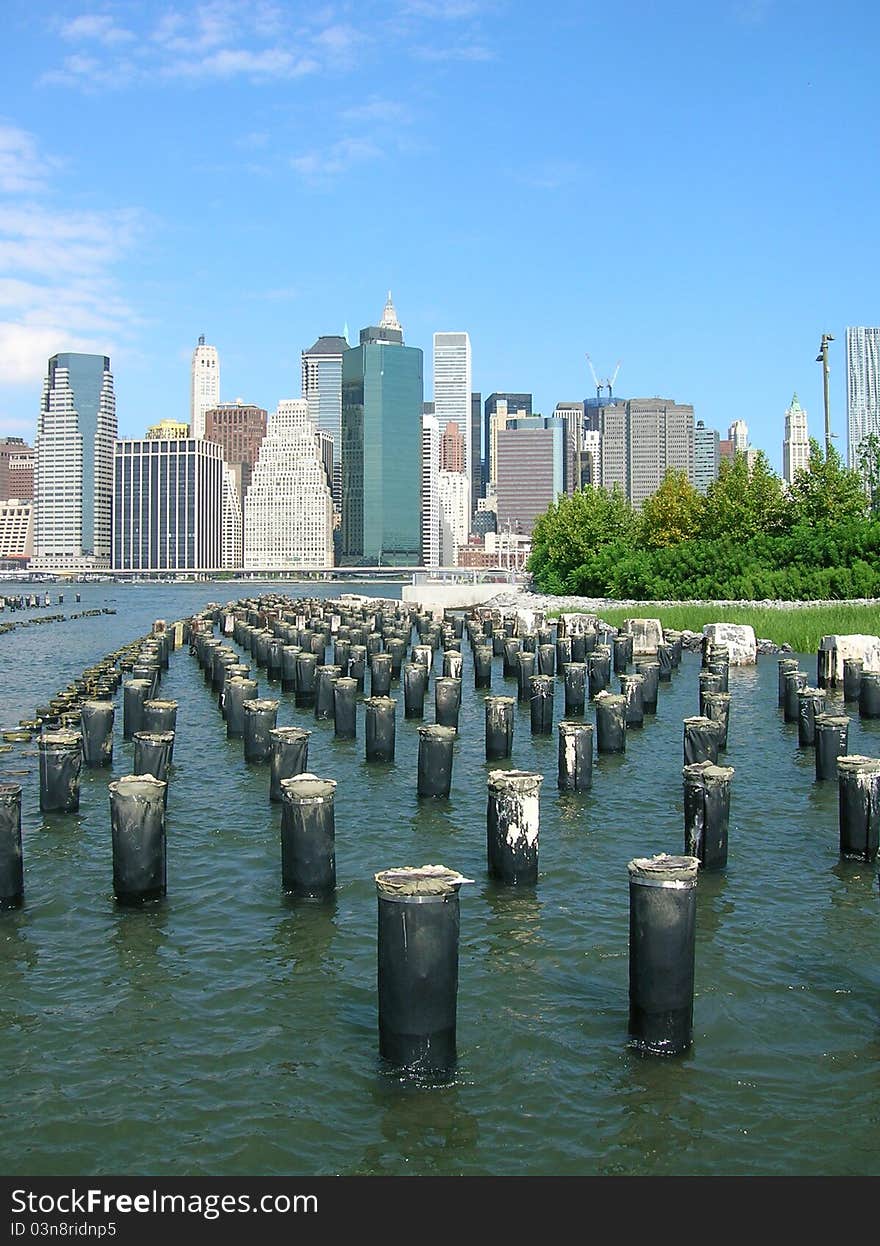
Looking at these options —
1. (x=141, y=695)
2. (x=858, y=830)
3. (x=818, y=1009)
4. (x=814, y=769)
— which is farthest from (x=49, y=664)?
(x=818, y=1009)

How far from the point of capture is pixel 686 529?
79.9 metres

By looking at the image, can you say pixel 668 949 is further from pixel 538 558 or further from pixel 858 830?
pixel 538 558

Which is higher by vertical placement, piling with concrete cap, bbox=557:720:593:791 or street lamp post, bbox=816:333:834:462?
street lamp post, bbox=816:333:834:462

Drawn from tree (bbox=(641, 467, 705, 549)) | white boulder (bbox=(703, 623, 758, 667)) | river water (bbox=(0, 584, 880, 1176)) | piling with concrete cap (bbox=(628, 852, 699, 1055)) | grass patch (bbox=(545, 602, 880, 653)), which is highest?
tree (bbox=(641, 467, 705, 549))

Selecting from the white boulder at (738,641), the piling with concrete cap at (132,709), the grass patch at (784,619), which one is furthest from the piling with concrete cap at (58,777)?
the grass patch at (784,619)

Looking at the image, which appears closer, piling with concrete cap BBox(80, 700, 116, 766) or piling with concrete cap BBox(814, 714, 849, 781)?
piling with concrete cap BBox(814, 714, 849, 781)

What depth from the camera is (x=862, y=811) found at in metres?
15.7

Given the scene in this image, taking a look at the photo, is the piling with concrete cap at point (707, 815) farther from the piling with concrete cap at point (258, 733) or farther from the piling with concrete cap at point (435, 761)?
the piling with concrete cap at point (258, 733)

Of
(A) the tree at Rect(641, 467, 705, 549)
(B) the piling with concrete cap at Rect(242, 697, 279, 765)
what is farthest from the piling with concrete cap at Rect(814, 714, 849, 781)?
(A) the tree at Rect(641, 467, 705, 549)

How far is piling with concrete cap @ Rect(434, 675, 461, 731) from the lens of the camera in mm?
26500

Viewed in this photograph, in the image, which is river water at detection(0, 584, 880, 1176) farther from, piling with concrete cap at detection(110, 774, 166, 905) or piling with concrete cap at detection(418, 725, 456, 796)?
piling with concrete cap at detection(418, 725, 456, 796)

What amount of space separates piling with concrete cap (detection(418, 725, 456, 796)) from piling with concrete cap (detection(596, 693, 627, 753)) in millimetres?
5264

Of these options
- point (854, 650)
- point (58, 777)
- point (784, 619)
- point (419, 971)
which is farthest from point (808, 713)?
point (784, 619)

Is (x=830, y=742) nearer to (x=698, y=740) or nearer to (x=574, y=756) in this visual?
(x=698, y=740)
